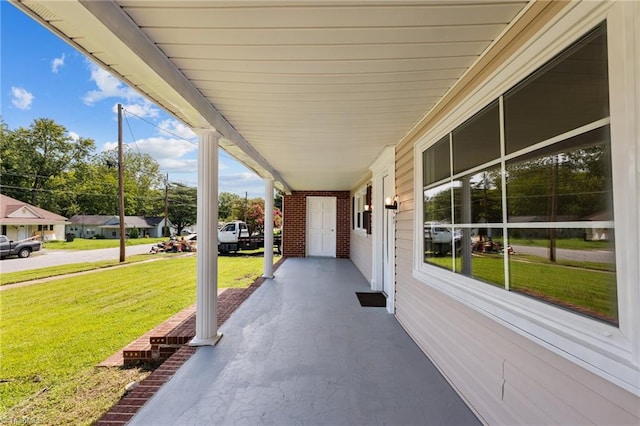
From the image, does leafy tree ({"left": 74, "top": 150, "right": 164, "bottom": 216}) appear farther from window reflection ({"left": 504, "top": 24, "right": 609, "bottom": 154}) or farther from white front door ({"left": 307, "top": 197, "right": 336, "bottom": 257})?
window reflection ({"left": 504, "top": 24, "right": 609, "bottom": 154})

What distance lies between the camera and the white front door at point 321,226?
10266 mm

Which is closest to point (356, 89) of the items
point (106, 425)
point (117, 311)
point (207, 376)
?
point (207, 376)

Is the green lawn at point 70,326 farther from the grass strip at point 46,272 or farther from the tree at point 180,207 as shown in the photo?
the tree at point 180,207

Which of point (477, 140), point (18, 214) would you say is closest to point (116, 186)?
point (18, 214)

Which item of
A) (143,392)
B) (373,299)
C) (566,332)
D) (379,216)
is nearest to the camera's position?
(566,332)

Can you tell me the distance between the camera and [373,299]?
491cm

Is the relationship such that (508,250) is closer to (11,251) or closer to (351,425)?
(351,425)

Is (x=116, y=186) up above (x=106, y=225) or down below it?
above

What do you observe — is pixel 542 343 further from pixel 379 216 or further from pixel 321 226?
pixel 321 226

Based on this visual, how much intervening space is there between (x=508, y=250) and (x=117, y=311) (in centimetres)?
624

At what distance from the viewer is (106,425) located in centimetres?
182

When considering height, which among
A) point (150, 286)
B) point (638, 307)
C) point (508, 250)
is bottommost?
point (150, 286)

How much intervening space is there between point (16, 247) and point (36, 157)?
15.5 metres

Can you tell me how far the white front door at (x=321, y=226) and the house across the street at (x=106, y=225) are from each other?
→ 1063 inches
